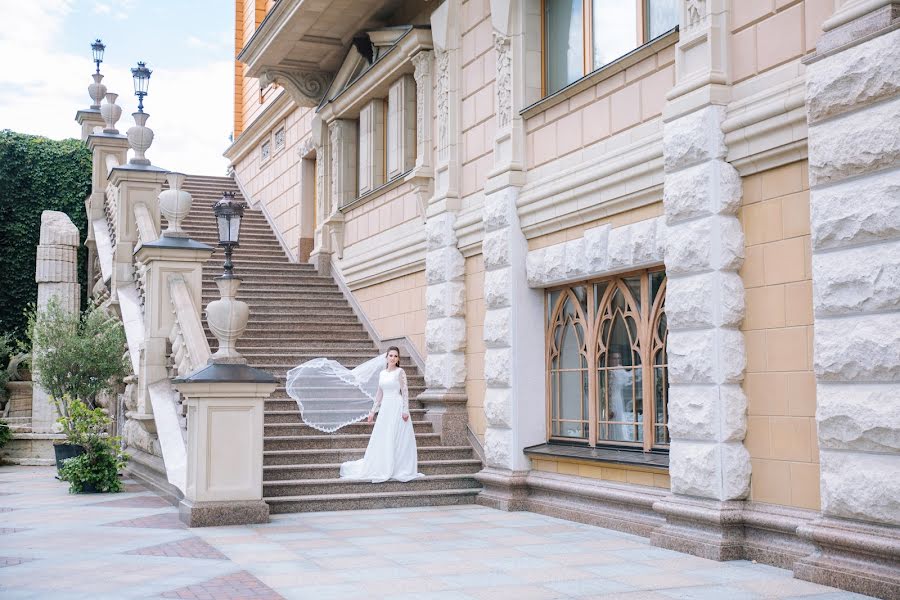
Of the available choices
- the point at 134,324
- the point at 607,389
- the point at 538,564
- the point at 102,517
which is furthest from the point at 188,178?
the point at 538,564

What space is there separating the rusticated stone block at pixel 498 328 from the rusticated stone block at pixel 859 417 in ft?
15.8

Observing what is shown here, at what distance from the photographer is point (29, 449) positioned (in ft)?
59.8

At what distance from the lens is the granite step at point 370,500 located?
11.1 meters

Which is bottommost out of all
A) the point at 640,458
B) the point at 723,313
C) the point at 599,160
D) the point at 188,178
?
the point at 640,458

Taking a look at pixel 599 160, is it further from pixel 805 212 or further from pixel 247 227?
pixel 247 227

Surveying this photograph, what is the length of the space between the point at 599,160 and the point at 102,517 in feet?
21.2

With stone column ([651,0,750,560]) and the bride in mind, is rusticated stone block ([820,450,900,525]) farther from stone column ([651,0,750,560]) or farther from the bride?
the bride

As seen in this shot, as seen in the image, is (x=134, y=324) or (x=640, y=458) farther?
(x=134, y=324)

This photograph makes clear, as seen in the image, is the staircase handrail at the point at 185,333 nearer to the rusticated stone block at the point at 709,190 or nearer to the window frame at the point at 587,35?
the window frame at the point at 587,35

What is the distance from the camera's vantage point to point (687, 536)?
27.1 ft

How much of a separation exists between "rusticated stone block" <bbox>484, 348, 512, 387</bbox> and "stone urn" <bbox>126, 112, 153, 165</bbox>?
7.70 m

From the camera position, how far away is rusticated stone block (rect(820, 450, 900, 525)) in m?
6.44

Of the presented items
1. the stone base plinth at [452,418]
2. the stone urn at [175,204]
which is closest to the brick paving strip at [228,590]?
the stone base plinth at [452,418]

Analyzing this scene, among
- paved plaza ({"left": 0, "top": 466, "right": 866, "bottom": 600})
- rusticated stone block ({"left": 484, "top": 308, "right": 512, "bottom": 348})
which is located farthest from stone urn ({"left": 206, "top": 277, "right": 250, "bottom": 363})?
rusticated stone block ({"left": 484, "top": 308, "right": 512, "bottom": 348})
